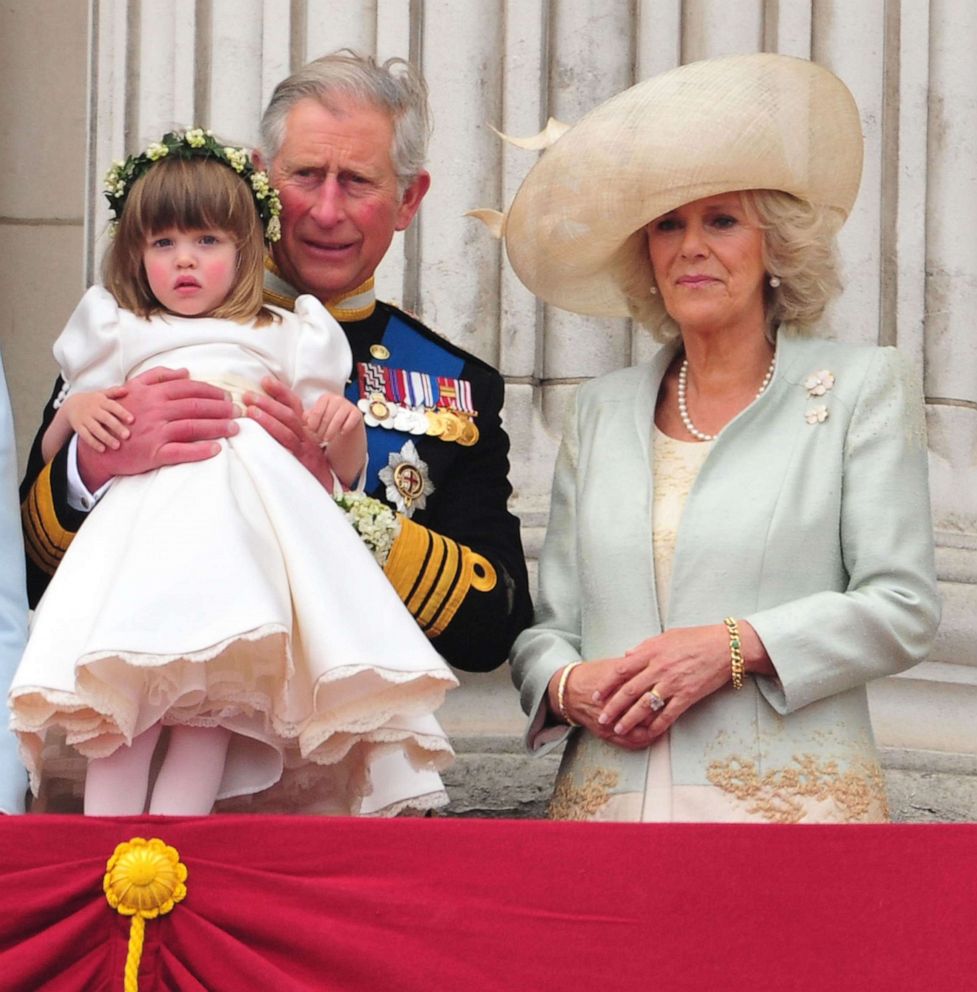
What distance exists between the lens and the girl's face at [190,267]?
3.24 m

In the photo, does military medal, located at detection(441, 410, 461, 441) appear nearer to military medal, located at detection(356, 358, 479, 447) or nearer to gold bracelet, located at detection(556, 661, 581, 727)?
military medal, located at detection(356, 358, 479, 447)

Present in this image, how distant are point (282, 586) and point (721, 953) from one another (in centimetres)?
72

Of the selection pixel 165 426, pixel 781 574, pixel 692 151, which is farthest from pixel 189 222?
pixel 781 574

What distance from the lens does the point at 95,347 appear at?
3273 millimetres

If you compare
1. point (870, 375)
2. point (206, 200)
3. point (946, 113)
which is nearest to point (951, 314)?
point (946, 113)

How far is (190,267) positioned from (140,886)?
0.97 m

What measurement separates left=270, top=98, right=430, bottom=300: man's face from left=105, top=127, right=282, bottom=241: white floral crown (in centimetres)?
22

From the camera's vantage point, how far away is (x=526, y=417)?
4.48 meters

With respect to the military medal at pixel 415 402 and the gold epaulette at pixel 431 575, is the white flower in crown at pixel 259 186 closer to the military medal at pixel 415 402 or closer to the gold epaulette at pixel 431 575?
the military medal at pixel 415 402

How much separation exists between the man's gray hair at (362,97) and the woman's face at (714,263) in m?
0.51

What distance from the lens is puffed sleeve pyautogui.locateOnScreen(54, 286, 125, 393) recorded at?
10.7 feet

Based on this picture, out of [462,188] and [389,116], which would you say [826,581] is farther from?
[462,188]

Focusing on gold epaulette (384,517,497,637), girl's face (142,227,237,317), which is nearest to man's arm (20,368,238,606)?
girl's face (142,227,237,317)

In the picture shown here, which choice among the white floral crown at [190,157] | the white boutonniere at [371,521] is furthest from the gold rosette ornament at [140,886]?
the white floral crown at [190,157]
